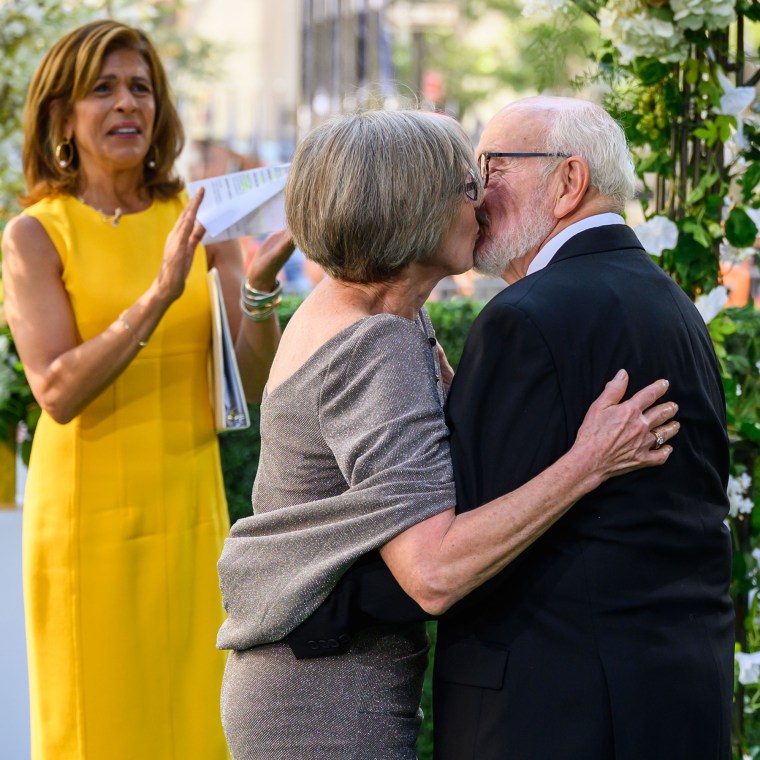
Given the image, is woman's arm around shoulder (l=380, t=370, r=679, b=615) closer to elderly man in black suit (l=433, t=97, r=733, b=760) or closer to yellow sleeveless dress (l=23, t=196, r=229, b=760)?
elderly man in black suit (l=433, t=97, r=733, b=760)

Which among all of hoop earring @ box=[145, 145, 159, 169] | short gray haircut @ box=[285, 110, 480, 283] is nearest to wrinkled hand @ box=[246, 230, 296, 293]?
hoop earring @ box=[145, 145, 159, 169]

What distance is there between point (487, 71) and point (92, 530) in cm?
2357

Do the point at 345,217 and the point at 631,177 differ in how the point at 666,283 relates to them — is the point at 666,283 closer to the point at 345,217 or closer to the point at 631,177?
the point at 631,177

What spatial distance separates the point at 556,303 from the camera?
207cm

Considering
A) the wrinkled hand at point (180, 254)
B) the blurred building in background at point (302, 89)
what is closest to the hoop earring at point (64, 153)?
the wrinkled hand at point (180, 254)

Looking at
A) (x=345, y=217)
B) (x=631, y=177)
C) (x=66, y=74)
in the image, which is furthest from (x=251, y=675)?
(x=66, y=74)

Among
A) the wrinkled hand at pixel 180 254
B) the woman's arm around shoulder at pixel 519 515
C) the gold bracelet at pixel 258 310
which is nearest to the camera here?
the woman's arm around shoulder at pixel 519 515

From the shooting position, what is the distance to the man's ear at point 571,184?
89.9 inches

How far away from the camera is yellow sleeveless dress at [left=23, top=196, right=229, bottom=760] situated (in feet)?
10.7

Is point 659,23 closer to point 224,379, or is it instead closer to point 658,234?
point 658,234

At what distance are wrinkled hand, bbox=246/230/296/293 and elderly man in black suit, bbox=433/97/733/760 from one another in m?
1.12

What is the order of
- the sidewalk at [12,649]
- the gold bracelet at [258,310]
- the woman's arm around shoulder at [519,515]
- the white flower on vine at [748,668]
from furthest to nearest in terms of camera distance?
1. the sidewalk at [12,649]
2. the white flower on vine at [748,668]
3. the gold bracelet at [258,310]
4. the woman's arm around shoulder at [519,515]

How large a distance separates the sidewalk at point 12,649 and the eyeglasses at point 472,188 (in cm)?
265

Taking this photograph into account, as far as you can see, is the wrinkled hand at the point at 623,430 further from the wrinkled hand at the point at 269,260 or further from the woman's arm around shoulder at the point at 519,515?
the wrinkled hand at the point at 269,260
